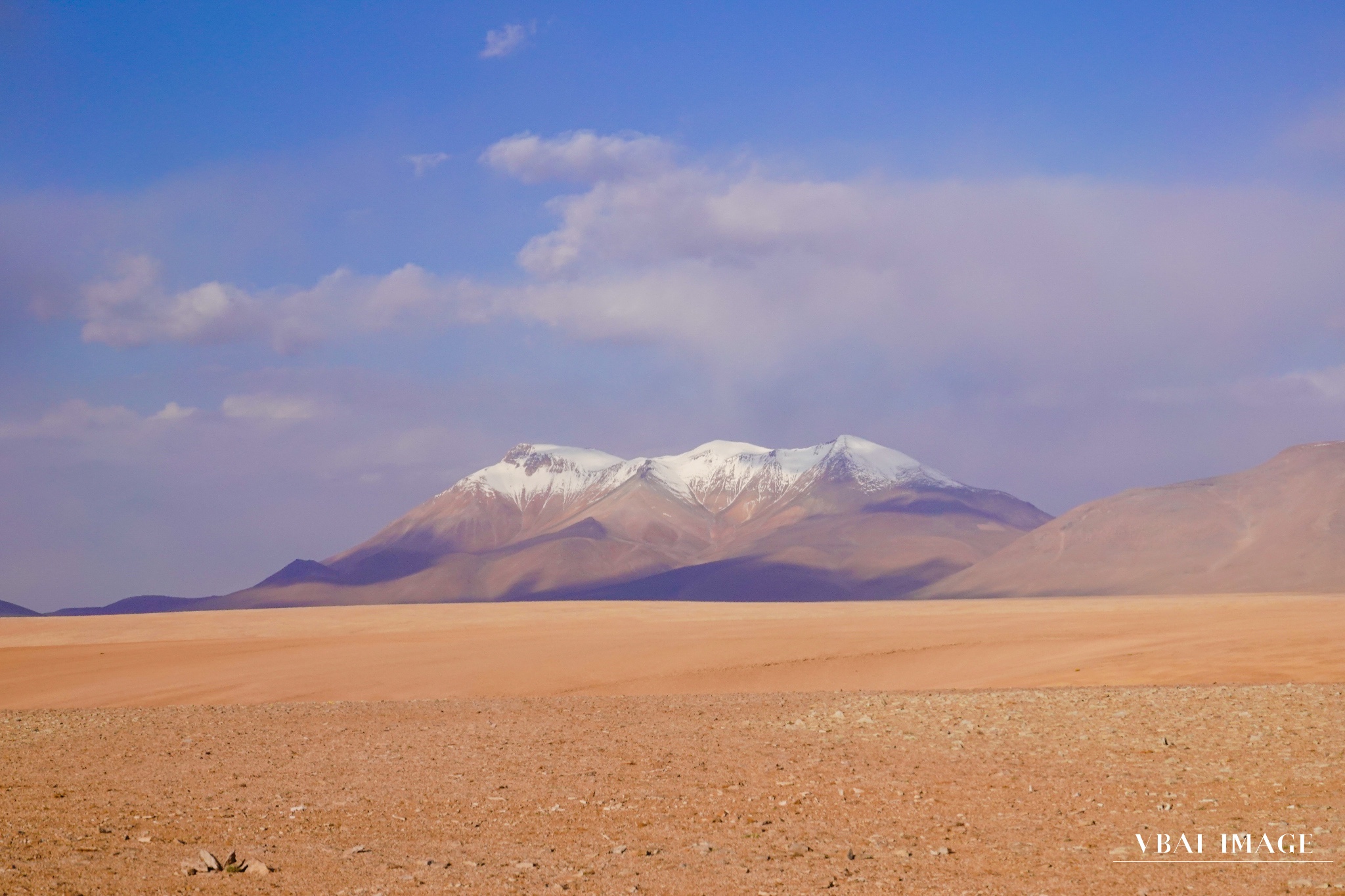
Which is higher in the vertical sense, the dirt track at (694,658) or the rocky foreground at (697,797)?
the rocky foreground at (697,797)

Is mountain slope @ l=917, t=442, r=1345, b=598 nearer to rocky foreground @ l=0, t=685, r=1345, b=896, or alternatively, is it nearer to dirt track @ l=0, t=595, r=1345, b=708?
dirt track @ l=0, t=595, r=1345, b=708

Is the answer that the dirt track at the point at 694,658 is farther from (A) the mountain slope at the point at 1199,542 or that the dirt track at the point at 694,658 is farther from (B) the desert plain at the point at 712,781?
(A) the mountain slope at the point at 1199,542

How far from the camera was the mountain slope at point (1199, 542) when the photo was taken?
112 metres

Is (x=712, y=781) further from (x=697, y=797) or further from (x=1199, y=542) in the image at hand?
(x=1199, y=542)

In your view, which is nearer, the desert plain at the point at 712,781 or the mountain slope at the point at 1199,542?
the desert plain at the point at 712,781

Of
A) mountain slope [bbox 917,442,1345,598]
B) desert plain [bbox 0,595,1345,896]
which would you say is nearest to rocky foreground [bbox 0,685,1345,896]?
desert plain [bbox 0,595,1345,896]

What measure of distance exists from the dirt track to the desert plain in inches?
10.2

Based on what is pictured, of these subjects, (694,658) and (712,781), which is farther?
(694,658)

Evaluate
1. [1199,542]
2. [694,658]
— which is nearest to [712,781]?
[694,658]

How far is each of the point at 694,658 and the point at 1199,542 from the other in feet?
372

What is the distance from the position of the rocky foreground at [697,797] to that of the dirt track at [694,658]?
6359 millimetres

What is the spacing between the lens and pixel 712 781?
11719mm

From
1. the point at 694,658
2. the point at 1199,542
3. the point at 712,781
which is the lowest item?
the point at 694,658

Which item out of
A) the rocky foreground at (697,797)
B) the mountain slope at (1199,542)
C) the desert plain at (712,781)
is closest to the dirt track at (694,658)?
the desert plain at (712,781)
